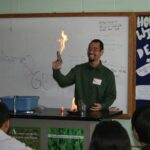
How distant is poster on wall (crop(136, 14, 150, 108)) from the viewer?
4254mm

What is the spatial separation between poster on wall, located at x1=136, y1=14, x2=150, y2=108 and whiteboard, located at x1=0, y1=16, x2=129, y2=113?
0.13 metres

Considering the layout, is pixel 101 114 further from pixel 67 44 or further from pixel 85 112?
pixel 67 44

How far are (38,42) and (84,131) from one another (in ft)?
5.31

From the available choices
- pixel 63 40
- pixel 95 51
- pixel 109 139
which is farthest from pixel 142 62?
pixel 109 139

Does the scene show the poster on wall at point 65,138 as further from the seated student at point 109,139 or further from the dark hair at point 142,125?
the seated student at point 109,139

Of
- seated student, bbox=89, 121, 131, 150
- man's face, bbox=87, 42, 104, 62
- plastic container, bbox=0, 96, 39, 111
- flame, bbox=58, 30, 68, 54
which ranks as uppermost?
flame, bbox=58, 30, 68, 54

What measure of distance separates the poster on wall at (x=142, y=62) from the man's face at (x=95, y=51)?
0.42 meters

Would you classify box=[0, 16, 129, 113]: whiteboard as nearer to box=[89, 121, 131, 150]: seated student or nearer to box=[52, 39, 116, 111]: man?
box=[52, 39, 116, 111]: man

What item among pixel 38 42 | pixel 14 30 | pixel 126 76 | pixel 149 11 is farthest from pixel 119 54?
pixel 14 30

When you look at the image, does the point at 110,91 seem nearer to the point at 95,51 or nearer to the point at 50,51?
the point at 95,51

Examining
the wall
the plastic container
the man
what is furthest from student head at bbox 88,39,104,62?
the plastic container

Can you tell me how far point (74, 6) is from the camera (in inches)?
177

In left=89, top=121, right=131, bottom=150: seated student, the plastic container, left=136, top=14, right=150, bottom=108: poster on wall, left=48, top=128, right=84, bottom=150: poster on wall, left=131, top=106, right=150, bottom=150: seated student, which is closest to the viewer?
left=89, top=121, right=131, bottom=150: seated student

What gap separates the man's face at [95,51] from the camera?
430 centimetres
